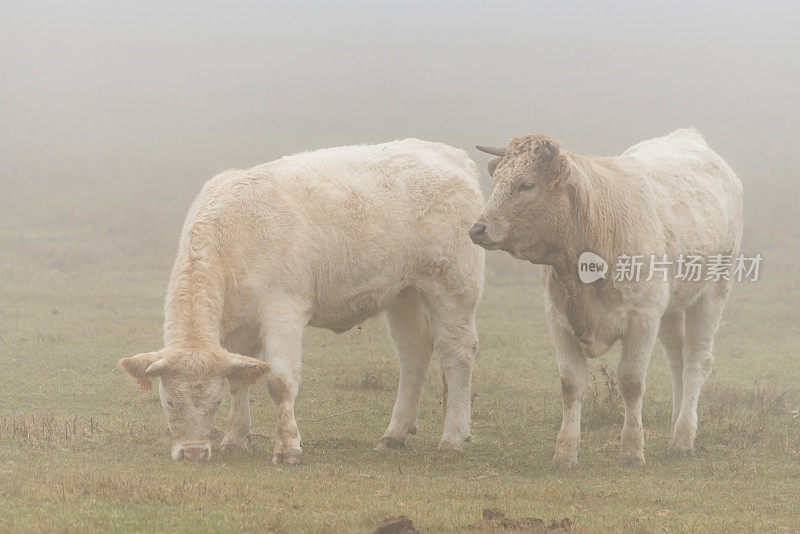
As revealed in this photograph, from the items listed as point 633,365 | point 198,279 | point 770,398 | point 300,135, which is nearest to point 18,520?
point 198,279

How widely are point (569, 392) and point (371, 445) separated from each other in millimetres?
2341

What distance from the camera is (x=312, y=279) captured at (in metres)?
9.16

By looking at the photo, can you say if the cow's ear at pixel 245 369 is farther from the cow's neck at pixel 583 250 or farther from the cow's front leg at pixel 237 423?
the cow's neck at pixel 583 250

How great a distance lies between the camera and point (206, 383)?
8.13 meters

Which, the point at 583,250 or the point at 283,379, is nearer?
the point at 283,379

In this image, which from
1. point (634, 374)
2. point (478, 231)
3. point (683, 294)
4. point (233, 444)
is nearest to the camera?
point (478, 231)


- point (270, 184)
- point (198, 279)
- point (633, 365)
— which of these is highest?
point (270, 184)

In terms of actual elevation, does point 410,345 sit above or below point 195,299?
below

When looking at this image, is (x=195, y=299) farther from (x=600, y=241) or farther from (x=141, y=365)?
(x=600, y=241)

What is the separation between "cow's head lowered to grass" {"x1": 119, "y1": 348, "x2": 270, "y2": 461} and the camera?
8.02 meters

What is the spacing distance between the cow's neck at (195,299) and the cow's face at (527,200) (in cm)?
239

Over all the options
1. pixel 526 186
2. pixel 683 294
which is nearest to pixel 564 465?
pixel 683 294

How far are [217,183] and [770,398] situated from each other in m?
7.74

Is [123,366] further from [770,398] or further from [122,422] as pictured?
[770,398]
